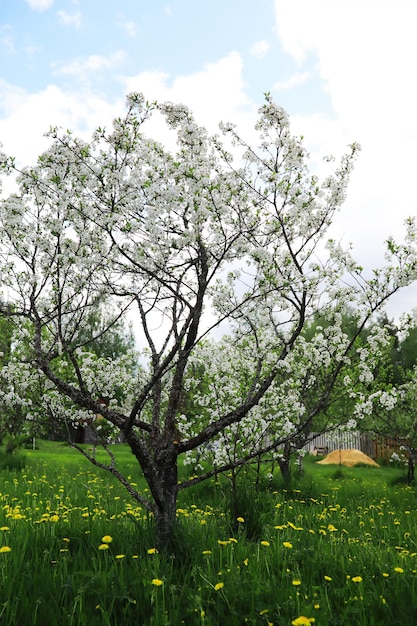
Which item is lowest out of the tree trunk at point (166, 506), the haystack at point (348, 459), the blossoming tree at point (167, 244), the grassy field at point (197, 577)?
the haystack at point (348, 459)

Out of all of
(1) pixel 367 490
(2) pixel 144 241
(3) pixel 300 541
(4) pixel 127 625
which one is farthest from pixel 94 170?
(1) pixel 367 490

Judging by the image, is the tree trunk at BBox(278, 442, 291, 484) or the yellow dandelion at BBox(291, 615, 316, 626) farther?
the tree trunk at BBox(278, 442, 291, 484)

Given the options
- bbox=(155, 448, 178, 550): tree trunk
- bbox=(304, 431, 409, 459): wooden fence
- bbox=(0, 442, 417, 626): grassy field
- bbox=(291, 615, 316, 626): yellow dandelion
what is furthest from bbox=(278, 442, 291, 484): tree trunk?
bbox=(304, 431, 409, 459): wooden fence

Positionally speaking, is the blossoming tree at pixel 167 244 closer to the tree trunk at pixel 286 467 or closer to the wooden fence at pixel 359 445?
the tree trunk at pixel 286 467

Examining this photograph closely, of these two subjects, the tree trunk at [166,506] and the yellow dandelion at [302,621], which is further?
the tree trunk at [166,506]

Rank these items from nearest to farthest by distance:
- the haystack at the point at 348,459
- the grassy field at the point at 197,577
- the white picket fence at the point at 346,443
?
the grassy field at the point at 197,577 → the haystack at the point at 348,459 → the white picket fence at the point at 346,443

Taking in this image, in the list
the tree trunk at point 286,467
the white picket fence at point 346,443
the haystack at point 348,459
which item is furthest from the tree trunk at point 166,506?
the white picket fence at point 346,443

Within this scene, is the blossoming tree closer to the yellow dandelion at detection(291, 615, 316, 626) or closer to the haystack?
the yellow dandelion at detection(291, 615, 316, 626)

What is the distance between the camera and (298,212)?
590 cm

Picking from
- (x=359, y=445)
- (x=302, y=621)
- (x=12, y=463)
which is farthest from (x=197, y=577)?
(x=359, y=445)

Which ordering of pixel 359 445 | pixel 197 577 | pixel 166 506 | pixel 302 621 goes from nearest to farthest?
pixel 302 621 → pixel 197 577 → pixel 166 506 → pixel 359 445

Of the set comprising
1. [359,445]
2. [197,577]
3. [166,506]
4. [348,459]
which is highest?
[166,506]

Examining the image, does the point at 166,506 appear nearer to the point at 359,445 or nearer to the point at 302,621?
the point at 302,621

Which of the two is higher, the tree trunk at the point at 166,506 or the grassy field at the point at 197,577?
the tree trunk at the point at 166,506
